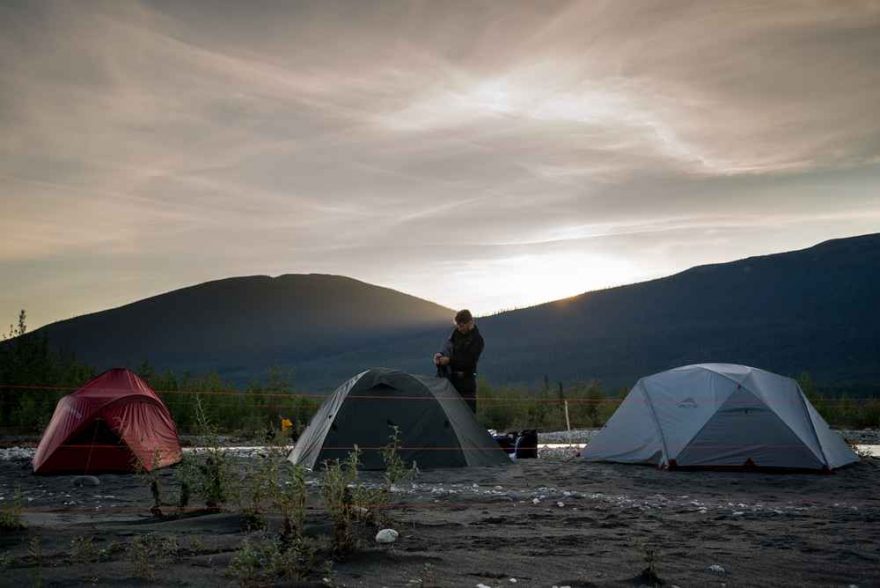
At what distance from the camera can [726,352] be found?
9275 centimetres

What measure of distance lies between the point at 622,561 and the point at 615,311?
113 metres

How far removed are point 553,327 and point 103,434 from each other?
10585cm

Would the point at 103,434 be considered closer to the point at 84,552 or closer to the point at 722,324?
the point at 84,552

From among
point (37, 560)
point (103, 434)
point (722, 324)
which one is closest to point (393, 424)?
point (103, 434)

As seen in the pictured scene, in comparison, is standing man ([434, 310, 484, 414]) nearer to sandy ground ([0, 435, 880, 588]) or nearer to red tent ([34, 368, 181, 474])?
sandy ground ([0, 435, 880, 588])

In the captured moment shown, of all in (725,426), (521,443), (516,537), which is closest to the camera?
(516,537)

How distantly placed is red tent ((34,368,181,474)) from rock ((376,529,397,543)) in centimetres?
677

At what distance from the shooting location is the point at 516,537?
21.5 ft

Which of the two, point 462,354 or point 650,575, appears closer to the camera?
point 650,575

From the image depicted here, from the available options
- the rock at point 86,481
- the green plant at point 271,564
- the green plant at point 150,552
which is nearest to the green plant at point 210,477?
the green plant at point 150,552

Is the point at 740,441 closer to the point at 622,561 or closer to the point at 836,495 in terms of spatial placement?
the point at 836,495

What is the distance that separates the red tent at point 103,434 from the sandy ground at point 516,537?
1.24 m

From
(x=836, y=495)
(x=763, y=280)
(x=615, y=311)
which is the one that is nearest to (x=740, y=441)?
(x=836, y=495)

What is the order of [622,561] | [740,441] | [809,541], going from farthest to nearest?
[740,441], [809,541], [622,561]
